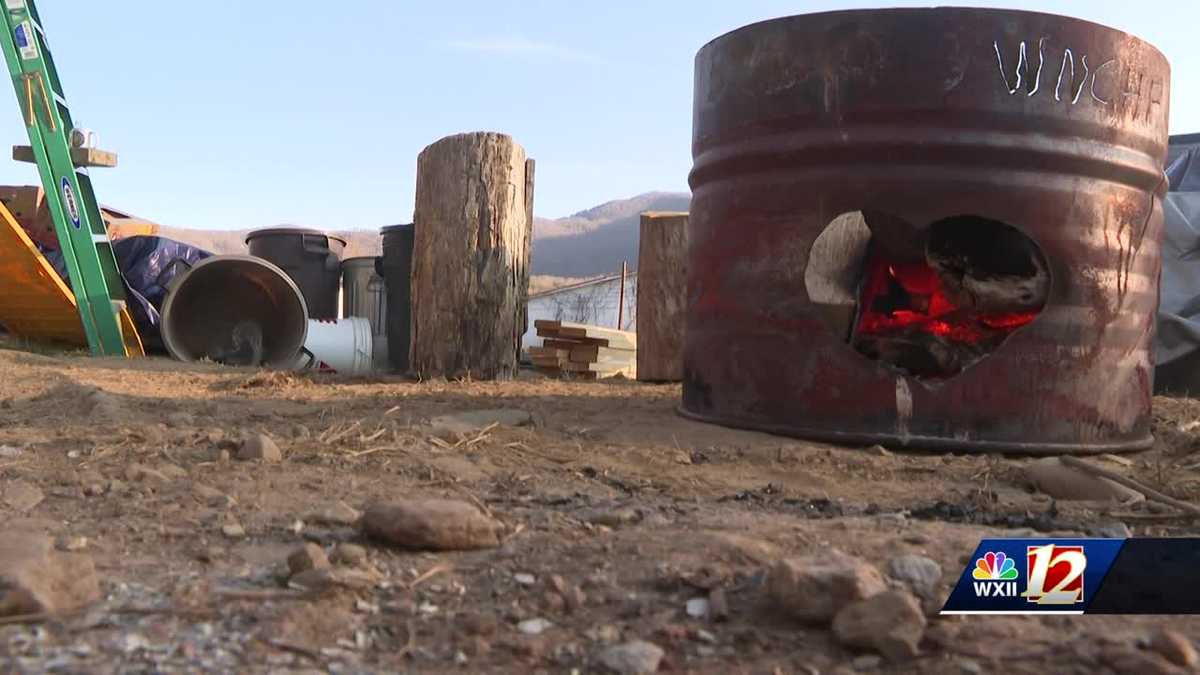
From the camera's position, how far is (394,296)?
27.8ft

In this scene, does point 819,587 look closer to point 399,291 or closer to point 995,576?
point 995,576

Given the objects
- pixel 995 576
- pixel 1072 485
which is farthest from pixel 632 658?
pixel 1072 485

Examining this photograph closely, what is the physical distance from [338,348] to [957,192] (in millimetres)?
6061

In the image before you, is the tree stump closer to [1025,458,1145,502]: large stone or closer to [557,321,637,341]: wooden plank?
[557,321,637,341]: wooden plank

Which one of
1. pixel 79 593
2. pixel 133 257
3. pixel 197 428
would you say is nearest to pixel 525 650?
pixel 79 593

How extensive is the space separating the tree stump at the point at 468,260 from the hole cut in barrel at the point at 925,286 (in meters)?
2.45

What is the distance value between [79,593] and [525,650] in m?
0.73

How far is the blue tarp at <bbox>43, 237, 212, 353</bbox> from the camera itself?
27.0 feet

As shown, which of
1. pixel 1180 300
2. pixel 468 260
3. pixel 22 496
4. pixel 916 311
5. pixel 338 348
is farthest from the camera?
pixel 338 348

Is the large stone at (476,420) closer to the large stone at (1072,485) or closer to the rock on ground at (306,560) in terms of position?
the rock on ground at (306,560)

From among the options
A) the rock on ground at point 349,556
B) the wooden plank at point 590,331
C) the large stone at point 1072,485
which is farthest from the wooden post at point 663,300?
the rock on ground at point 349,556

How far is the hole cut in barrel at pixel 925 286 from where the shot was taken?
354cm

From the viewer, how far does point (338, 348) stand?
8219 millimetres

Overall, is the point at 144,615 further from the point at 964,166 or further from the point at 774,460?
the point at 964,166
